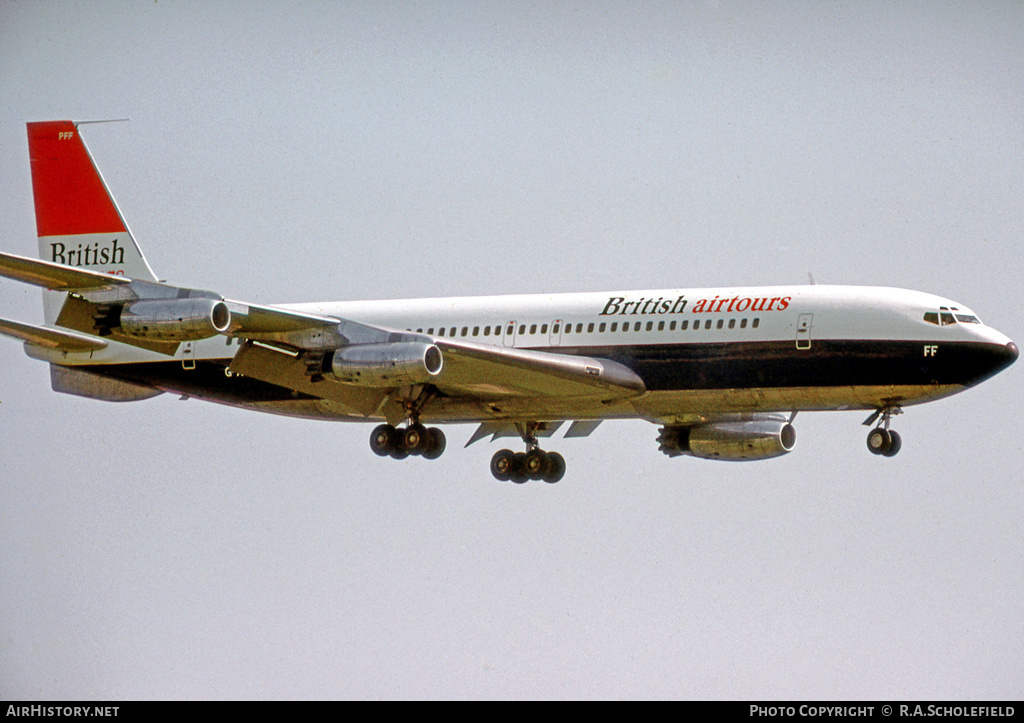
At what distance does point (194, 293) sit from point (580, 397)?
11.0 meters

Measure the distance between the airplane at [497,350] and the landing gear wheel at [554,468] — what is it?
7 centimetres

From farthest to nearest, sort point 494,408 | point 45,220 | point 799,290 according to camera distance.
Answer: point 45,220, point 494,408, point 799,290

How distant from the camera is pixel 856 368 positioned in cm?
4419

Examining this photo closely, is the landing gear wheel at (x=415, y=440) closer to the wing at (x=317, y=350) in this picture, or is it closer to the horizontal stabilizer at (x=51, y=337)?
the wing at (x=317, y=350)

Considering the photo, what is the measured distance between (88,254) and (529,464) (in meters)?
14.8

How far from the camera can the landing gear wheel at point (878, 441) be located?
45.1 metres

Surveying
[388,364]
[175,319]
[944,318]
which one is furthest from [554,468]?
[175,319]

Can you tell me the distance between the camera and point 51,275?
136 feet

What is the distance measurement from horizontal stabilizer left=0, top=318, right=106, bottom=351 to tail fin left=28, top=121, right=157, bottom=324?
8.04 feet

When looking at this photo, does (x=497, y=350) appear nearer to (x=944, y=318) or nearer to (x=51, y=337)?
(x=944, y=318)

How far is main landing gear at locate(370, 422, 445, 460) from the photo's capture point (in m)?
48.6

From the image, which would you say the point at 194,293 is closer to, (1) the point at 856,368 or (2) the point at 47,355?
(2) the point at 47,355

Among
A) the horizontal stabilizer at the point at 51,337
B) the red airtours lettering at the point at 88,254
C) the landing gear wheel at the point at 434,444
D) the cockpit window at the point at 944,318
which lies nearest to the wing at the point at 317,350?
the horizontal stabilizer at the point at 51,337
